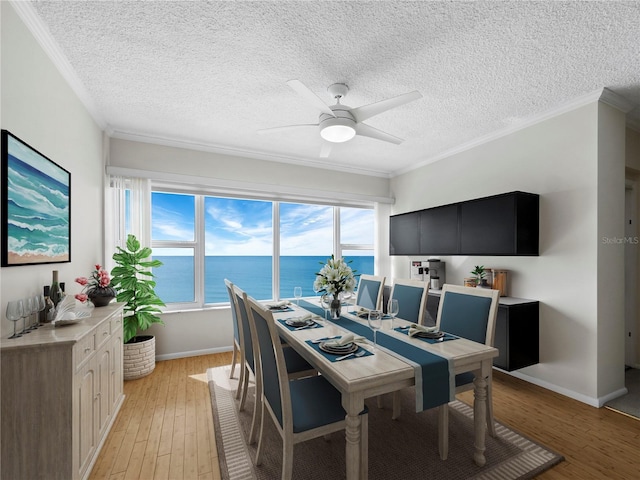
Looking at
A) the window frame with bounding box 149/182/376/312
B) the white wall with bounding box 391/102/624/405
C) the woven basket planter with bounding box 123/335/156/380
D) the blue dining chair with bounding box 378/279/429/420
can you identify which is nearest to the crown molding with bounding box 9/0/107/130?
the window frame with bounding box 149/182/376/312

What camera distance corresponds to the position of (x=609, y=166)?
8.79ft

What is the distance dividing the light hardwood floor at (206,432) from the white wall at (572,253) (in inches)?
12.6

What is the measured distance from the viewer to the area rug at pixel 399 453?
177cm

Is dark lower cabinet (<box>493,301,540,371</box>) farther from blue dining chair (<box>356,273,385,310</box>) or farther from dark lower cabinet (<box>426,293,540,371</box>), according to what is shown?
blue dining chair (<box>356,273,385,310</box>)

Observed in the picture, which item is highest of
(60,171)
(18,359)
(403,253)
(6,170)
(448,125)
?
(448,125)

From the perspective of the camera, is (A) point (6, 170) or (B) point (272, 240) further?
(B) point (272, 240)

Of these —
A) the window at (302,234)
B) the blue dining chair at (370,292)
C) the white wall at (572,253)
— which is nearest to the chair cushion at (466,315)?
the blue dining chair at (370,292)

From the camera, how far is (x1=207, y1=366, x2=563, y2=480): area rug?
5.80 feet

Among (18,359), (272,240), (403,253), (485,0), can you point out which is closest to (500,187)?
(403,253)

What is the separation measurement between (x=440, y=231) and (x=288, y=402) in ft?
9.76

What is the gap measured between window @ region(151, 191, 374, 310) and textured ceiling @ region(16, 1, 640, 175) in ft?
4.02

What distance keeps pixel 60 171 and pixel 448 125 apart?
11.7ft

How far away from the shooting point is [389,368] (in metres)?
1.55

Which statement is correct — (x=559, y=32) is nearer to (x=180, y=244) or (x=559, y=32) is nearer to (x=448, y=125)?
(x=448, y=125)
